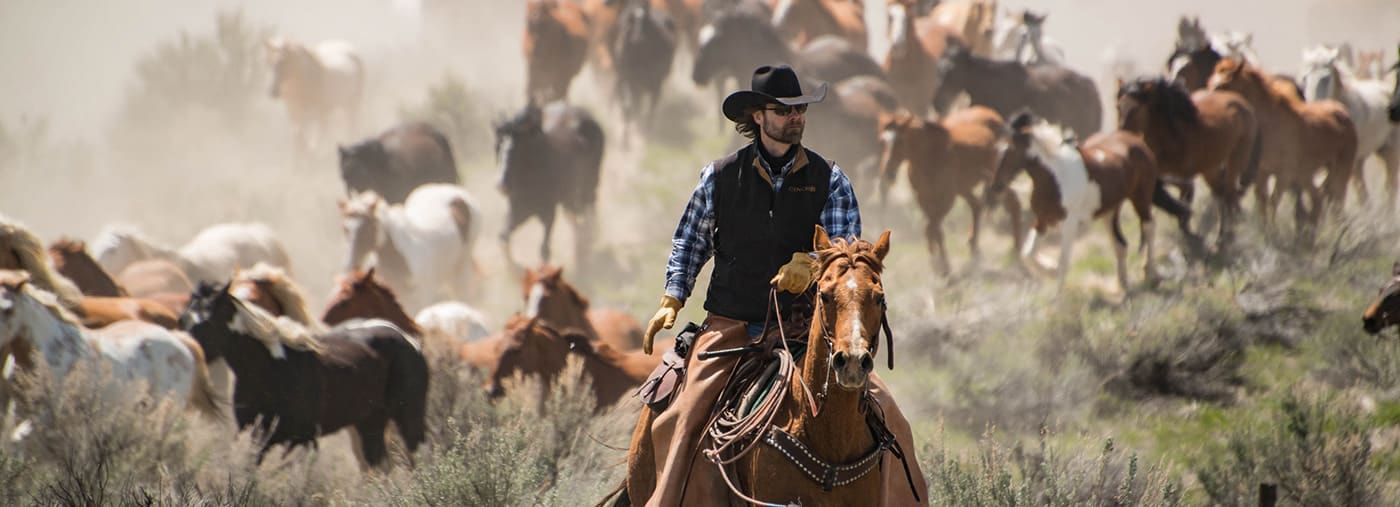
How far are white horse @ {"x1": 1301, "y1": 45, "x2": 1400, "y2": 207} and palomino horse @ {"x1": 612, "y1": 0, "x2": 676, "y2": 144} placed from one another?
10.7 metres

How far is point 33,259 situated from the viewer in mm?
11438

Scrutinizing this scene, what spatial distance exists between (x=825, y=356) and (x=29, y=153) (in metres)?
35.1

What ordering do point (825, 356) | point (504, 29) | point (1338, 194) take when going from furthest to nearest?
1. point (504, 29)
2. point (1338, 194)
3. point (825, 356)

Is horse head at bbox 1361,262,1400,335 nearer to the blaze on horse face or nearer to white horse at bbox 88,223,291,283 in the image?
the blaze on horse face

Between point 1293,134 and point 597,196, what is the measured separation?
1098cm

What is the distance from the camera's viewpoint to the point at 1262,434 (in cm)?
930

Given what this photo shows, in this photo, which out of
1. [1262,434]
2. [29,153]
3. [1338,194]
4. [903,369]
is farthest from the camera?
[29,153]

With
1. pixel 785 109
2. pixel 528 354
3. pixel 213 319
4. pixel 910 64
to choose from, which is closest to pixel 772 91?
pixel 785 109

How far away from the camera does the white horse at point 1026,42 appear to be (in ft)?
72.1

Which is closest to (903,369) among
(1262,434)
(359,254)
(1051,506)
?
(1262,434)

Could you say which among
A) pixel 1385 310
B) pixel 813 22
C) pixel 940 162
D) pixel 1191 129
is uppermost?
pixel 813 22

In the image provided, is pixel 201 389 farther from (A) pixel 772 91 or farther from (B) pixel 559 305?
(A) pixel 772 91

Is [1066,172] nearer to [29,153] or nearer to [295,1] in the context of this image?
[29,153]

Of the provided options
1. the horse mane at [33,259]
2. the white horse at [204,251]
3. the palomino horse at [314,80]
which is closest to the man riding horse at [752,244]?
the horse mane at [33,259]
